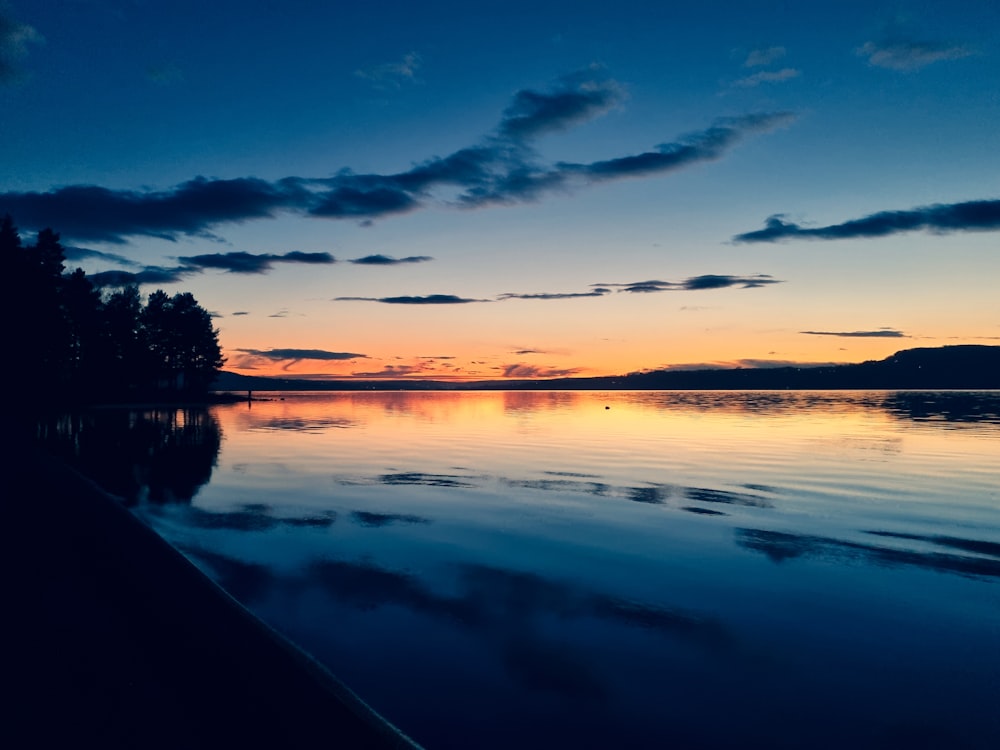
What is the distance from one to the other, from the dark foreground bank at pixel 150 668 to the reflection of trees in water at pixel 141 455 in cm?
1324

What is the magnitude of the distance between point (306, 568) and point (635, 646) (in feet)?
24.3

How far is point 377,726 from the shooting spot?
5211mm

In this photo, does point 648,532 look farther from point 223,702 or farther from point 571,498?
point 223,702

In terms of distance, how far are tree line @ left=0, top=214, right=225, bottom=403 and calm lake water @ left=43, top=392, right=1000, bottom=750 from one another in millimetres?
37356

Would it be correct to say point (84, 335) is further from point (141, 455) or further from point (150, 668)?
point (150, 668)

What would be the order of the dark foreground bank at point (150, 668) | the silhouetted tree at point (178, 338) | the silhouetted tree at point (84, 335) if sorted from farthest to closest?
1. the silhouetted tree at point (178, 338)
2. the silhouetted tree at point (84, 335)
3. the dark foreground bank at point (150, 668)

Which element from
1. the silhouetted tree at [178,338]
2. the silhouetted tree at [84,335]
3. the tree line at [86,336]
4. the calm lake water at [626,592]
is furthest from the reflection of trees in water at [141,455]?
the silhouetted tree at [178,338]

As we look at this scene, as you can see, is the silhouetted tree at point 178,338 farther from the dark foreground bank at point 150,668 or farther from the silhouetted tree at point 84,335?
the dark foreground bank at point 150,668

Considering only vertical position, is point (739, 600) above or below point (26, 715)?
below

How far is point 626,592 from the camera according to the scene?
12.0 meters

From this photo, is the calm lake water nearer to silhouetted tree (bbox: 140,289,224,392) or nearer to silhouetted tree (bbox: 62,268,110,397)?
silhouetted tree (bbox: 62,268,110,397)

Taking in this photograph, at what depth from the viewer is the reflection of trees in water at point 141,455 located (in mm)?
23172

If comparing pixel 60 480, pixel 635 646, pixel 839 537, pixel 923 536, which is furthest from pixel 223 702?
pixel 923 536

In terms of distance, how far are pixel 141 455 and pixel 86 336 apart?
238ft
